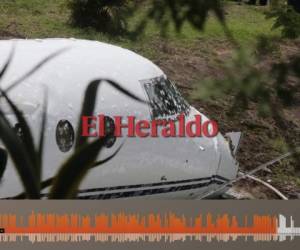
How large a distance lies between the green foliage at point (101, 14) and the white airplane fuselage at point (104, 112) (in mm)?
183

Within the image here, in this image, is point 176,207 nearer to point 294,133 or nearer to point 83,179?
point 83,179

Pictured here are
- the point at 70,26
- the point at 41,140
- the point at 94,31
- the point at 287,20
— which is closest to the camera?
the point at 287,20

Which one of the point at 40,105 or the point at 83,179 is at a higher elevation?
the point at 40,105

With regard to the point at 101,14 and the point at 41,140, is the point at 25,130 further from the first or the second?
the point at 101,14

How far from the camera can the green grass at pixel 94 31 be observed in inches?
137

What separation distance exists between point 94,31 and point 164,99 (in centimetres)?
74

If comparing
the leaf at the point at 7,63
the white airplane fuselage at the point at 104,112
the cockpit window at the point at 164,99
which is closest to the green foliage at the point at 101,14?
the white airplane fuselage at the point at 104,112

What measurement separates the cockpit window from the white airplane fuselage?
0.03 m

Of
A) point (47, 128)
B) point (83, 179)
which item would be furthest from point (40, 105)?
point (83, 179)

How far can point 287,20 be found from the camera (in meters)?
3.36

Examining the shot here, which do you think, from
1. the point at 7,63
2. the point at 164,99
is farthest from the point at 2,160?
the point at 164,99

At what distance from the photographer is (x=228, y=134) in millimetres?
4355

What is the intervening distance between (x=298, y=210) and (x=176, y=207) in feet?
2.94

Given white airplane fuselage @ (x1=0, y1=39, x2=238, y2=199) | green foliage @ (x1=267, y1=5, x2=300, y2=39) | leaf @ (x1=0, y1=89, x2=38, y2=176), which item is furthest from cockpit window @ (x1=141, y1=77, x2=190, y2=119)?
green foliage @ (x1=267, y1=5, x2=300, y2=39)
